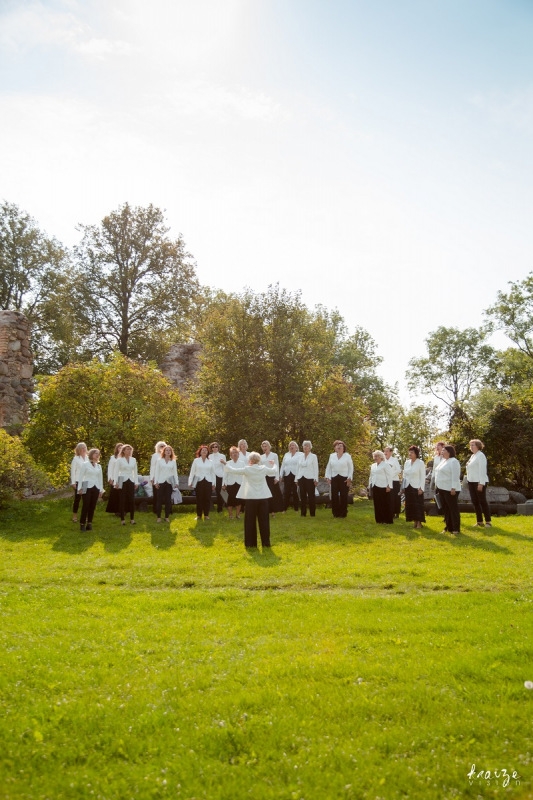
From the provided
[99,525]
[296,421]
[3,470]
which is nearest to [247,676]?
[99,525]

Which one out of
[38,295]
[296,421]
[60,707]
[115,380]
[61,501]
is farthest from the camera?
[38,295]

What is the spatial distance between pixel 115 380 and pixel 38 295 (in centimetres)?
2200

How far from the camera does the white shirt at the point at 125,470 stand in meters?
15.0

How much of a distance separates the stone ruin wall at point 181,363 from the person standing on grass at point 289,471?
38.3 ft

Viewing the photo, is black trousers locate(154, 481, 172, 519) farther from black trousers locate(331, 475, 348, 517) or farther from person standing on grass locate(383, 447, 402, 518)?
person standing on grass locate(383, 447, 402, 518)

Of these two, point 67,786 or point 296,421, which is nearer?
point 67,786

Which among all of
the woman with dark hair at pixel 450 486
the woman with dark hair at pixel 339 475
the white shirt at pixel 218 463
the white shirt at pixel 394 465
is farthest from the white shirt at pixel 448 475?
the white shirt at pixel 218 463

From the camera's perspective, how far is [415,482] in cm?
1445

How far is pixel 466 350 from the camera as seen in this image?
58.0 metres

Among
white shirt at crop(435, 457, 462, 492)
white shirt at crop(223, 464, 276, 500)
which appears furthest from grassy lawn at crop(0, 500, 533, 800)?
white shirt at crop(435, 457, 462, 492)

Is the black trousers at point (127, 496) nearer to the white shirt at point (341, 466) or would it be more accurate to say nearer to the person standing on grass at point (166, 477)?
the person standing on grass at point (166, 477)

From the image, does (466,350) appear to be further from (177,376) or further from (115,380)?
(115,380)

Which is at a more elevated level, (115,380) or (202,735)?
(115,380)

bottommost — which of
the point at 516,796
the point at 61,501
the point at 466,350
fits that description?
the point at 516,796
